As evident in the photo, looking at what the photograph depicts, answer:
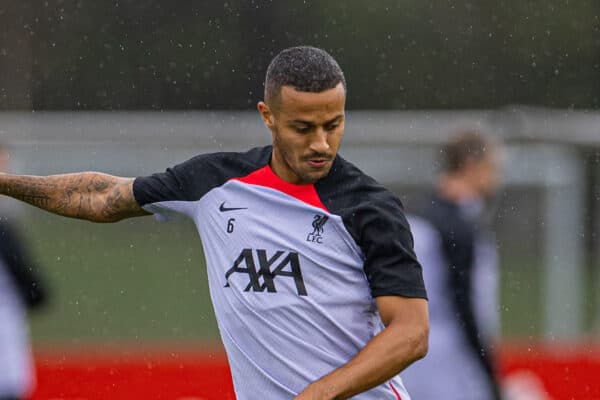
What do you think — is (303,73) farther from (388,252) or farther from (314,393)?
(314,393)

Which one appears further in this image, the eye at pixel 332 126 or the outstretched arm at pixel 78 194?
the outstretched arm at pixel 78 194

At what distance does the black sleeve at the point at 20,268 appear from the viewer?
24.5 feet

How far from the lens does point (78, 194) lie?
4734 millimetres

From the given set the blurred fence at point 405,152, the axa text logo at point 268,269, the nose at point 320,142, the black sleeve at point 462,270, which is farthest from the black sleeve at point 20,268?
the blurred fence at point 405,152

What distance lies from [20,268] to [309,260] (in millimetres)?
3817

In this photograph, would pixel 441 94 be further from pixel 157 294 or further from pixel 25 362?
pixel 25 362

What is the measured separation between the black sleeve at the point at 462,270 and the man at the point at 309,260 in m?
2.29

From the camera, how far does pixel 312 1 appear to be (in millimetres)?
24953

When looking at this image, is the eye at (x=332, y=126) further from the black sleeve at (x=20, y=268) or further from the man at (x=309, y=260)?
the black sleeve at (x=20, y=268)

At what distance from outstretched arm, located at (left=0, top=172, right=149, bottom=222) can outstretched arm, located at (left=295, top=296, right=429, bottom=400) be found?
1168 mm

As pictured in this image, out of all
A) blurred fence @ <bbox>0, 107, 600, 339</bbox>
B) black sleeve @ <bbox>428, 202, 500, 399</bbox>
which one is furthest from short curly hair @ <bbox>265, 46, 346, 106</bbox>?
blurred fence @ <bbox>0, 107, 600, 339</bbox>

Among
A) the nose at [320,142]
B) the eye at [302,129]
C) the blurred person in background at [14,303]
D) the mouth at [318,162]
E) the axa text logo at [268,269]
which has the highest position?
the eye at [302,129]

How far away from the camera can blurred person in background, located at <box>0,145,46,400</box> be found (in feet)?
24.5

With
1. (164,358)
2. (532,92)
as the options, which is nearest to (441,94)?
(532,92)
